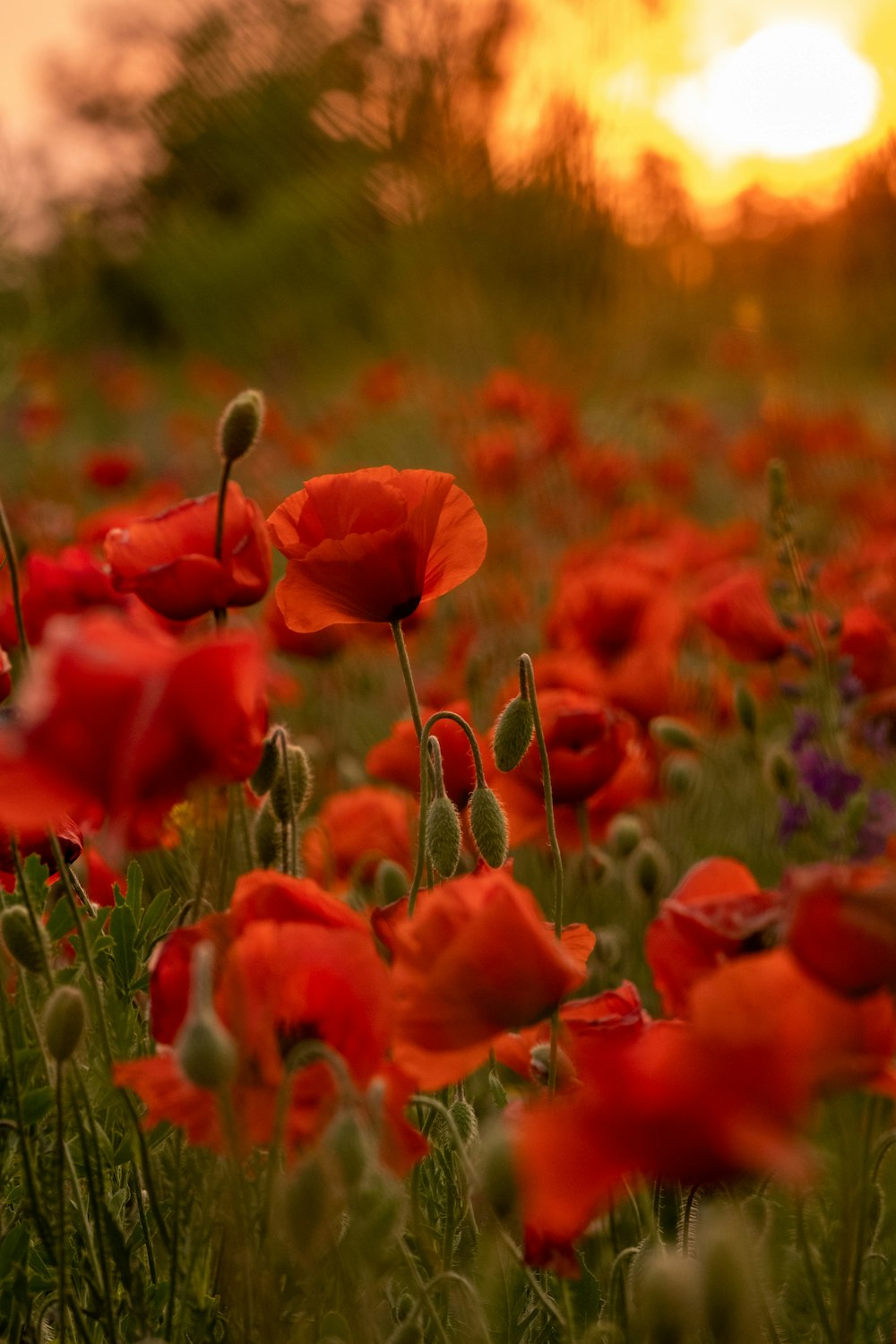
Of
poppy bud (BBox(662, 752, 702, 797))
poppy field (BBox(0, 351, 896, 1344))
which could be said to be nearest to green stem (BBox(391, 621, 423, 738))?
poppy field (BBox(0, 351, 896, 1344))

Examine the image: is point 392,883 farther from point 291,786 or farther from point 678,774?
point 678,774

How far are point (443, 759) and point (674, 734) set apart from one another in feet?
2.48

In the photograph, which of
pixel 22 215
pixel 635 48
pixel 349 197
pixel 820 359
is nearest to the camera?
pixel 349 197

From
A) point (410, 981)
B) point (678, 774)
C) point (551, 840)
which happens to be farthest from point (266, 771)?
point (678, 774)

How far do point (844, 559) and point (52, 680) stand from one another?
2.70 m

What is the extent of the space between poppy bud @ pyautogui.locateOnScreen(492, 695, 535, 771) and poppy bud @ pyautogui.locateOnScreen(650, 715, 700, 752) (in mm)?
942

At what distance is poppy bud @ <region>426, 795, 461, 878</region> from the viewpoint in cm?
95

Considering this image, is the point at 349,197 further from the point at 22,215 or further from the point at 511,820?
the point at 511,820

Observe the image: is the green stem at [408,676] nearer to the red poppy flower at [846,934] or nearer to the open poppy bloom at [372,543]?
the open poppy bloom at [372,543]

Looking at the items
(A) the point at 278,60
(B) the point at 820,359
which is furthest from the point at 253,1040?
(B) the point at 820,359

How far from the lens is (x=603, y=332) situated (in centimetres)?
539

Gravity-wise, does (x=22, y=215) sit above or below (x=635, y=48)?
below

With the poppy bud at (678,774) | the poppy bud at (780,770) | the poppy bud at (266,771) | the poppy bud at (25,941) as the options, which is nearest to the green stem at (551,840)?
the poppy bud at (266,771)

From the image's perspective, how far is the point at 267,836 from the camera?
1.10 metres
